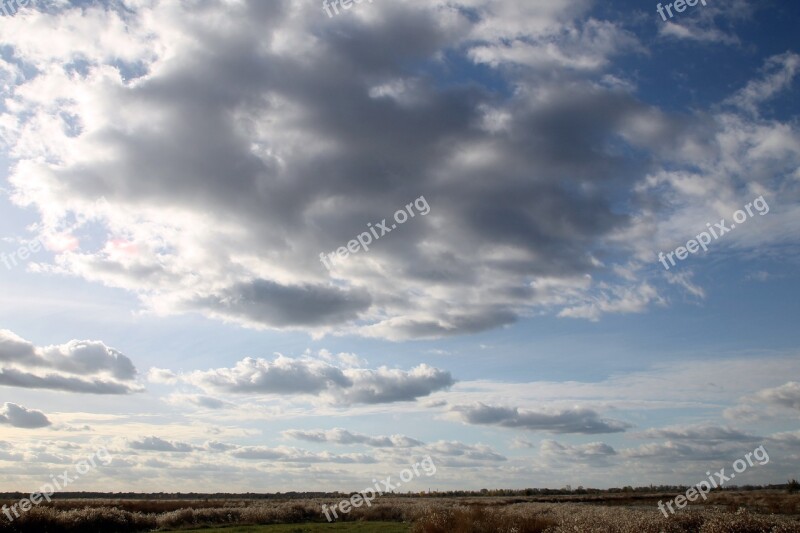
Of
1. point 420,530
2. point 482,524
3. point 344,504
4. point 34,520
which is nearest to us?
point 482,524

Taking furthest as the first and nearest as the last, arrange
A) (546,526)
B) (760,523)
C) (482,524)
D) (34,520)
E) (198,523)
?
(198,523) < (34,520) < (482,524) < (546,526) < (760,523)

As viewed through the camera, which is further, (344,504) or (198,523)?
(344,504)

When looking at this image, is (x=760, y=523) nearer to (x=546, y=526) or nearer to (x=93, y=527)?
(x=546, y=526)

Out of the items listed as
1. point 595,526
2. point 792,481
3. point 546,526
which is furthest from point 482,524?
point 792,481

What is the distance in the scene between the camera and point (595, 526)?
25500mm

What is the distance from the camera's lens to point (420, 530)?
34750 mm

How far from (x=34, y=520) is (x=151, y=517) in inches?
510

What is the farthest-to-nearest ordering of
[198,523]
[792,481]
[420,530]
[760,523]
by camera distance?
1. [792,481]
2. [198,523]
3. [420,530]
4. [760,523]

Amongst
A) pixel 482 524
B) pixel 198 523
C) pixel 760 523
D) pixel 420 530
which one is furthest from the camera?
pixel 198 523

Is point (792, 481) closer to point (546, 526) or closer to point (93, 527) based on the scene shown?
point (546, 526)

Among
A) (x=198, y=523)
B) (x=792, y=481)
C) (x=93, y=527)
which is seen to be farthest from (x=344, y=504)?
(x=792, y=481)

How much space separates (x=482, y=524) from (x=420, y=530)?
183 inches

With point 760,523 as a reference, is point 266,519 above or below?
below

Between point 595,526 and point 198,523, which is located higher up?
point 595,526
